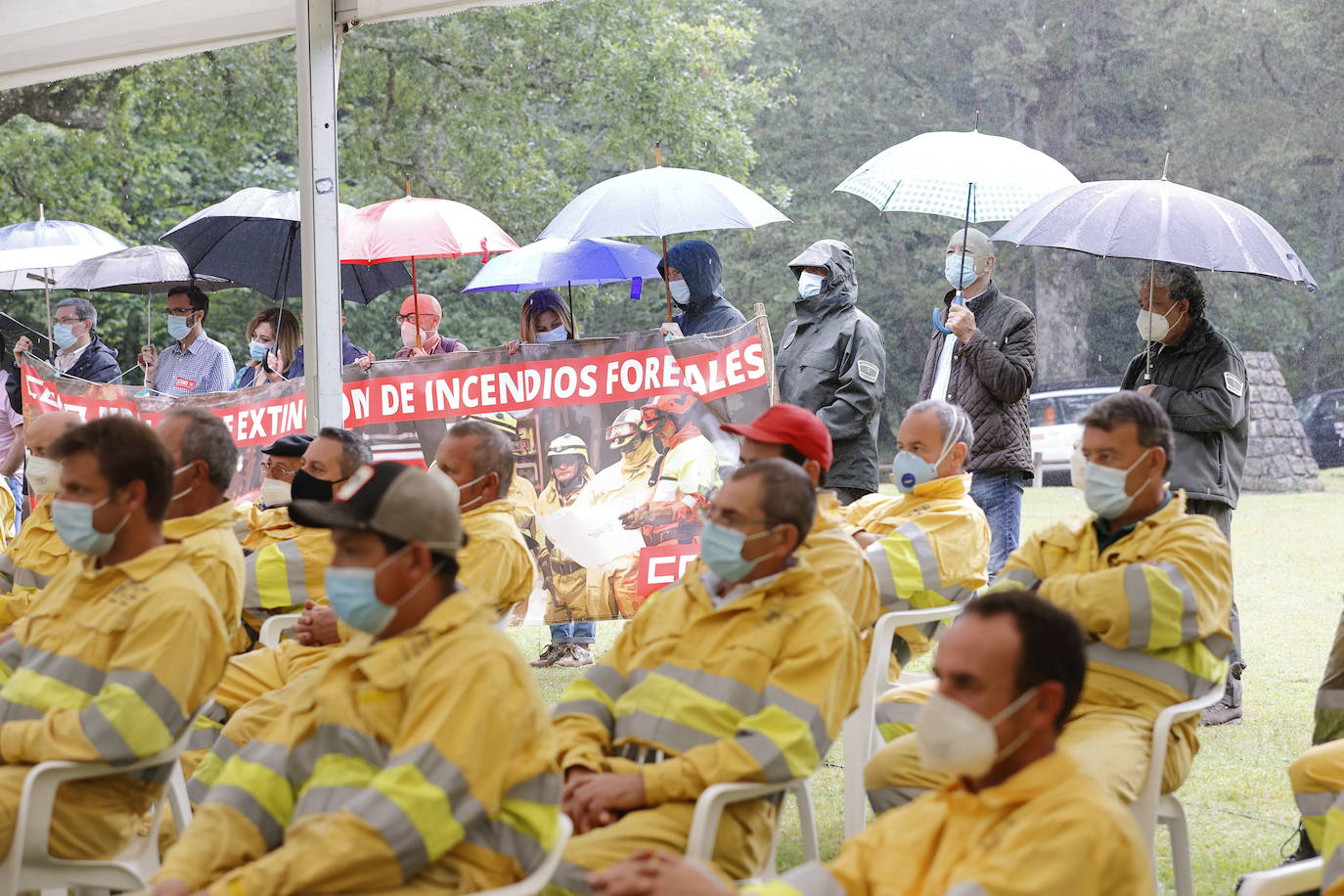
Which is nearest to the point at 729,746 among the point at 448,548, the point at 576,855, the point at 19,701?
the point at 576,855

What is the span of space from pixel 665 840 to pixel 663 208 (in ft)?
14.8

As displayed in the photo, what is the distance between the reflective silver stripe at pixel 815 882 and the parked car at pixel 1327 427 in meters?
23.7

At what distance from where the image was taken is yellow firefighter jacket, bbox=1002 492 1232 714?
12.9 ft

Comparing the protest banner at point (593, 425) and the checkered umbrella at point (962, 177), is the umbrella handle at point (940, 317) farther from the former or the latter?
the protest banner at point (593, 425)

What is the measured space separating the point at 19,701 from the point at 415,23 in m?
15.8

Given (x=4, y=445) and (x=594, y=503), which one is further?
(x=4, y=445)

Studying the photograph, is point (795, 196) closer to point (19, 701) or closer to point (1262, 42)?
point (1262, 42)

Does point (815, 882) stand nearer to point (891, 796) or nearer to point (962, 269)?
point (891, 796)

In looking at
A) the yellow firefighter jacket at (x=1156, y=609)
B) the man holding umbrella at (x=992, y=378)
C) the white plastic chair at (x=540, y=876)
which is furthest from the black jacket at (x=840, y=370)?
the white plastic chair at (x=540, y=876)

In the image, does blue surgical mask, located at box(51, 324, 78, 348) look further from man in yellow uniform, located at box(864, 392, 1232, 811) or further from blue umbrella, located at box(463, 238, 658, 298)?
man in yellow uniform, located at box(864, 392, 1232, 811)

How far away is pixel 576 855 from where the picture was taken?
3316 millimetres

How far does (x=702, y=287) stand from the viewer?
24.8 ft

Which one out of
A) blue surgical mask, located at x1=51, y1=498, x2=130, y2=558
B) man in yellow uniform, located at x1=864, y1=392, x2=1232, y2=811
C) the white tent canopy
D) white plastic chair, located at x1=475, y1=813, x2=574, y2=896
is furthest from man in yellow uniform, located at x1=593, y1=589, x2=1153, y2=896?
the white tent canopy

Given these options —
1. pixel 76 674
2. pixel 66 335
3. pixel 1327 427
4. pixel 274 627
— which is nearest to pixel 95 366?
pixel 66 335
